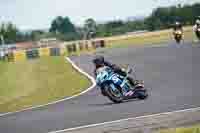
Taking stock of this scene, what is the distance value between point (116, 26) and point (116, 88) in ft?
307

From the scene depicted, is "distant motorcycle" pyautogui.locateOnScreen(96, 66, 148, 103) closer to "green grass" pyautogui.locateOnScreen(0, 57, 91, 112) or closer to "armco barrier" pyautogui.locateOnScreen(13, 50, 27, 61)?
"green grass" pyautogui.locateOnScreen(0, 57, 91, 112)

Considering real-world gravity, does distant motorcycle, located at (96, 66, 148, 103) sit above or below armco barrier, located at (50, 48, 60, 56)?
above

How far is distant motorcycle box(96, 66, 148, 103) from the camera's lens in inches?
591

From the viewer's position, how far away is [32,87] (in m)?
24.8

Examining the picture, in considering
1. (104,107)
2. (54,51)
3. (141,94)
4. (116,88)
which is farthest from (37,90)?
(54,51)

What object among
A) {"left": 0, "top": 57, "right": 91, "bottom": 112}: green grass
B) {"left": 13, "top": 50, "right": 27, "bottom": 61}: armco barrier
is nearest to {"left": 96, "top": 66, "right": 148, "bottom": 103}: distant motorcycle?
{"left": 0, "top": 57, "right": 91, "bottom": 112}: green grass

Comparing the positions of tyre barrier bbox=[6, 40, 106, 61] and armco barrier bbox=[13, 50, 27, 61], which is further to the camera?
tyre barrier bbox=[6, 40, 106, 61]

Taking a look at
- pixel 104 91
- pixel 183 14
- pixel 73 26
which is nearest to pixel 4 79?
pixel 104 91

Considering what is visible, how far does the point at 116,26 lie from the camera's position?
108 metres

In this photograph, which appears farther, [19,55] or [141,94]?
[19,55]

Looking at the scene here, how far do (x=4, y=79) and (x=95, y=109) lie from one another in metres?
18.0

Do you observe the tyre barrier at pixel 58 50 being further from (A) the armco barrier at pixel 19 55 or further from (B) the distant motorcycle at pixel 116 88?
(B) the distant motorcycle at pixel 116 88

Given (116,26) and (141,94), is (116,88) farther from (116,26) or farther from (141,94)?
(116,26)

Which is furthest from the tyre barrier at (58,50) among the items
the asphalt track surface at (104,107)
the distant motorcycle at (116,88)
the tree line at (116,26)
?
the distant motorcycle at (116,88)
